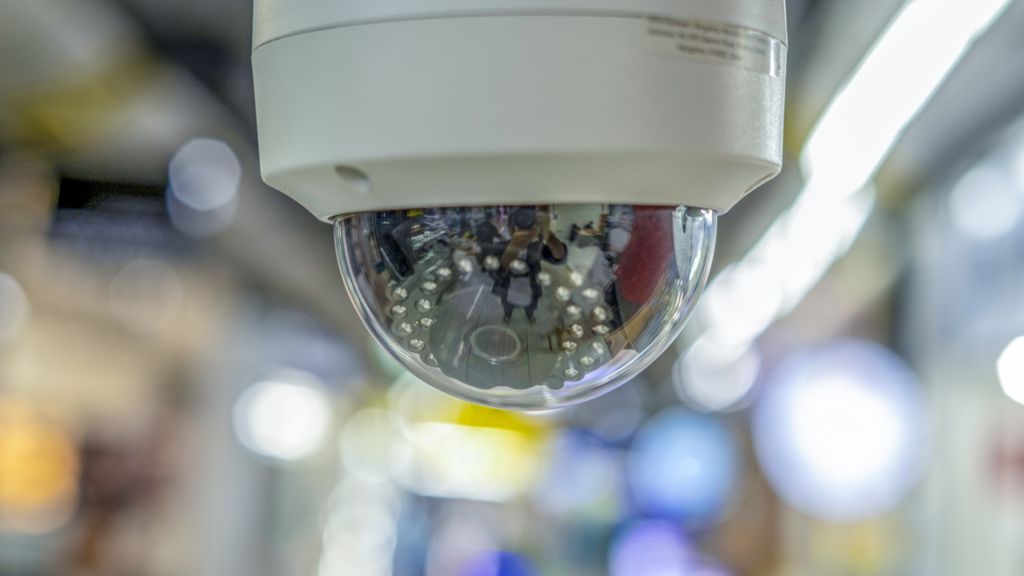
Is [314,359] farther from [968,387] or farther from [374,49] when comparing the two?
[374,49]

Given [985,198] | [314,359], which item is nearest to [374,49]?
[985,198]

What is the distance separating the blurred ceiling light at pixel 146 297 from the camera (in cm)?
651

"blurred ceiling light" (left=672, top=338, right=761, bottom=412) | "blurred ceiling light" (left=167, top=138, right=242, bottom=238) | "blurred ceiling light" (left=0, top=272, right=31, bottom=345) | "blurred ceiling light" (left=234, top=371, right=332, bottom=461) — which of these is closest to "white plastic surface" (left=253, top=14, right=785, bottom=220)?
"blurred ceiling light" (left=167, top=138, right=242, bottom=238)

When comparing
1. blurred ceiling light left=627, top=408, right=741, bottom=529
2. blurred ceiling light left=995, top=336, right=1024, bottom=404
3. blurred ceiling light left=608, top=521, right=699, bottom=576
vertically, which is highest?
blurred ceiling light left=995, top=336, right=1024, bottom=404

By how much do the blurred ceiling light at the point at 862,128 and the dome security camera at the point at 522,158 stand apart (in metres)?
0.76

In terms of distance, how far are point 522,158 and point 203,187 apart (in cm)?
349

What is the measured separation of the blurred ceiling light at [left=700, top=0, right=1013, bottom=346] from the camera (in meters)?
1.26

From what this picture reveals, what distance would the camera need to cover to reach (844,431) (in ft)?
17.8

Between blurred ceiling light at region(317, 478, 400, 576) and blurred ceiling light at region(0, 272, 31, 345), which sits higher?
blurred ceiling light at region(0, 272, 31, 345)

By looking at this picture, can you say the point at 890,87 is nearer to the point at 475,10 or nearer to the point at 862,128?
the point at 862,128

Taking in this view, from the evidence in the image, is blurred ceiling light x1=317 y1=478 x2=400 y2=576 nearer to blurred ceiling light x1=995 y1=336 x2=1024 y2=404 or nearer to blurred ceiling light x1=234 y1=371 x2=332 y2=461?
blurred ceiling light x1=234 y1=371 x2=332 y2=461

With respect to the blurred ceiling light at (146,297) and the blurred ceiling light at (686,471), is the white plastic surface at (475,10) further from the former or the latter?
the blurred ceiling light at (686,471)

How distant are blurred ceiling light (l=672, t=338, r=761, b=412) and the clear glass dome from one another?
189 inches

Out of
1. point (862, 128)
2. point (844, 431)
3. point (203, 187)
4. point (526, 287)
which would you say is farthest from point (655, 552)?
point (526, 287)
